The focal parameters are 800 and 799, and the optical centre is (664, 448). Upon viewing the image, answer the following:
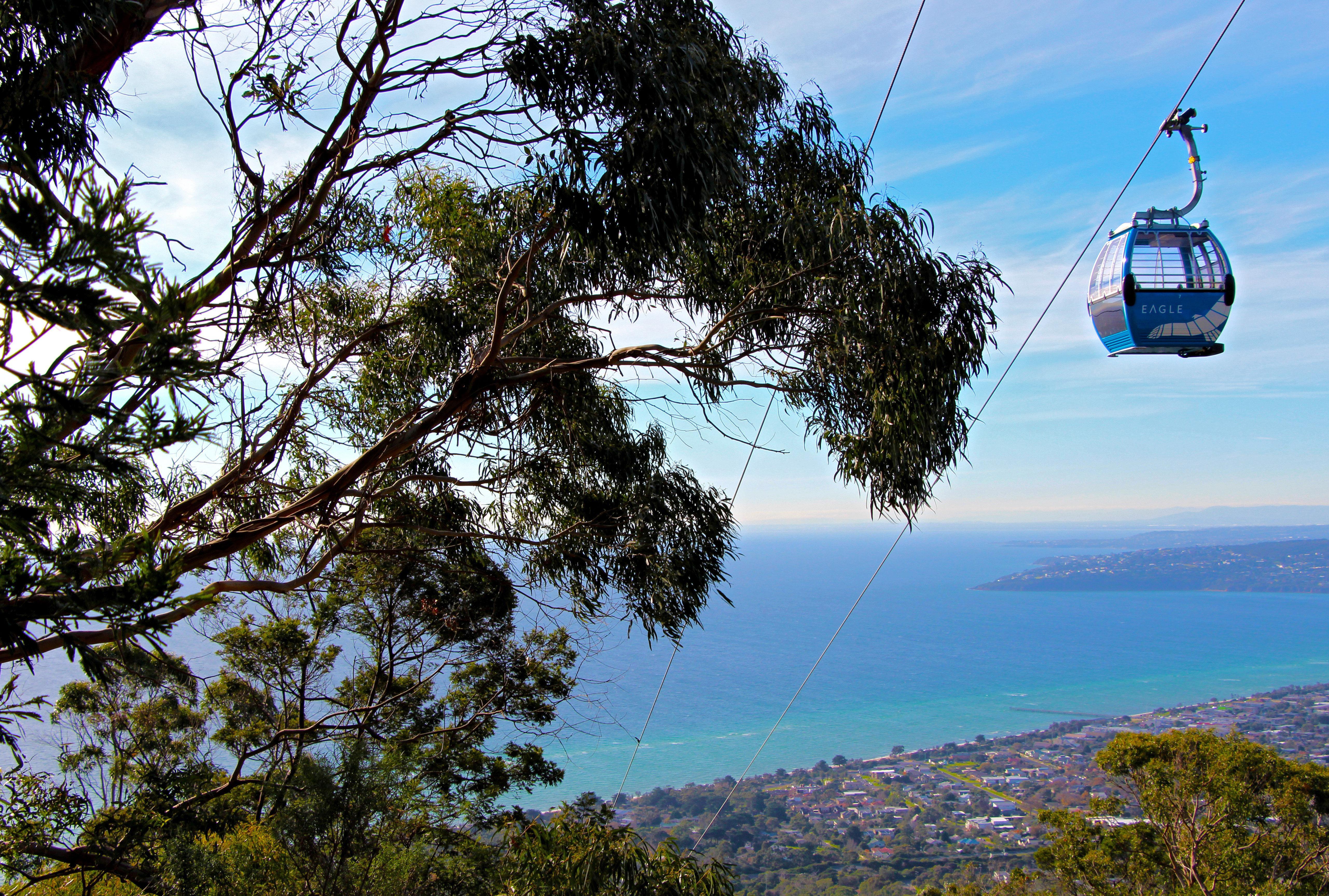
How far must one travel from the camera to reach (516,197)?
409 centimetres

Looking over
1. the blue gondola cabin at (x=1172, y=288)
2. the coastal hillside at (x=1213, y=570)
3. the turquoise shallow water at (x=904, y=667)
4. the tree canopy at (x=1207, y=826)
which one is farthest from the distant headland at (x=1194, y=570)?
the blue gondola cabin at (x=1172, y=288)

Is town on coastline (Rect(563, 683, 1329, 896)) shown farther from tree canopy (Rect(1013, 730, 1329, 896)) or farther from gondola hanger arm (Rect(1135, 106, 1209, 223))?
gondola hanger arm (Rect(1135, 106, 1209, 223))

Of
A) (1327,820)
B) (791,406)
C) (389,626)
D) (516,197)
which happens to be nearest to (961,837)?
A: (1327,820)

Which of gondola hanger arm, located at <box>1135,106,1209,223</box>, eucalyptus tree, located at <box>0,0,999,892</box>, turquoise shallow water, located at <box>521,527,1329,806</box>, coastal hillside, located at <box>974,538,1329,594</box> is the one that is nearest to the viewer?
eucalyptus tree, located at <box>0,0,999,892</box>

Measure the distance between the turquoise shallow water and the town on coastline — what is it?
2457mm

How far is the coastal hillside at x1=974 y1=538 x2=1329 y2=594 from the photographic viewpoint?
38688 millimetres

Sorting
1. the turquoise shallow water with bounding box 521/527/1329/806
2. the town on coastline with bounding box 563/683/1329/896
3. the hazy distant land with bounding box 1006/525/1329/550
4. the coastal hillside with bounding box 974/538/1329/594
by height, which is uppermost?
the hazy distant land with bounding box 1006/525/1329/550

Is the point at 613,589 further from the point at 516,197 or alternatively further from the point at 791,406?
the point at 516,197

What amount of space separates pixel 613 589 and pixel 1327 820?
7811 millimetres

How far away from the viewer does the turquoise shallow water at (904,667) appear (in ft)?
83.7

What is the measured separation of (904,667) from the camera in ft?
134

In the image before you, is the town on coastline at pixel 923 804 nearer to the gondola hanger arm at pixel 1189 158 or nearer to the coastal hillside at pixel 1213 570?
the gondola hanger arm at pixel 1189 158

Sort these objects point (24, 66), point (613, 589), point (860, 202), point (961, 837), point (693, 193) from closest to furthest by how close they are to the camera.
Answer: point (24, 66) → point (693, 193) → point (860, 202) → point (613, 589) → point (961, 837)

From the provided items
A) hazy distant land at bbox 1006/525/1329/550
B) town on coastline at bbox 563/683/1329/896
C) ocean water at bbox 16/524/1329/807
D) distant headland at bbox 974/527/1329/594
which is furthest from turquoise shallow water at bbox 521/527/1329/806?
hazy distant land at bbox 1006/525/1329/550
